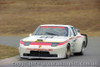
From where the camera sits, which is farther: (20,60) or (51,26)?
(51,26)

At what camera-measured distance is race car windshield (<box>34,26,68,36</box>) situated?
651 inches

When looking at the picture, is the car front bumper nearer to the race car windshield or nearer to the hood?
the hood

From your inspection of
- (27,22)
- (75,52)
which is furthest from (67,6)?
(75,52)

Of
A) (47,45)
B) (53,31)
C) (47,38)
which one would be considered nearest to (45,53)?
(47,45)

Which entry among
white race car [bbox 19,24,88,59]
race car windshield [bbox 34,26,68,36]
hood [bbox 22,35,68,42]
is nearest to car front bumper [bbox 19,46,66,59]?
white race car [bbox 19,24,88,59]

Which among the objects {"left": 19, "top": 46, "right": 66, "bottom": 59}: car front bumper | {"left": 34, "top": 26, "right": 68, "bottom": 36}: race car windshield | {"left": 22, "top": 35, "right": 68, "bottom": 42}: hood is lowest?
{"left": 19, "top": 46, "right": 66, "bottom": 59}: car front bumper

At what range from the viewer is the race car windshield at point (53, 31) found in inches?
651

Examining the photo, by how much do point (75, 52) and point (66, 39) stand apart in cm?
199

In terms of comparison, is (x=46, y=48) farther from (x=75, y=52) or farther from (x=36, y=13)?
(x=36, y=13)

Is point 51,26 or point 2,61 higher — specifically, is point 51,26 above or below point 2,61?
above

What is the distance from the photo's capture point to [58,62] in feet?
47.7

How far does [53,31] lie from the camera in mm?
16672

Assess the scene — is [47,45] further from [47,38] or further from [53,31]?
[53,31]

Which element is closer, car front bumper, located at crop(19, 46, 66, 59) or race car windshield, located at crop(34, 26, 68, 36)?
car front bumper, located at crop(19, 46, 66, 59)
